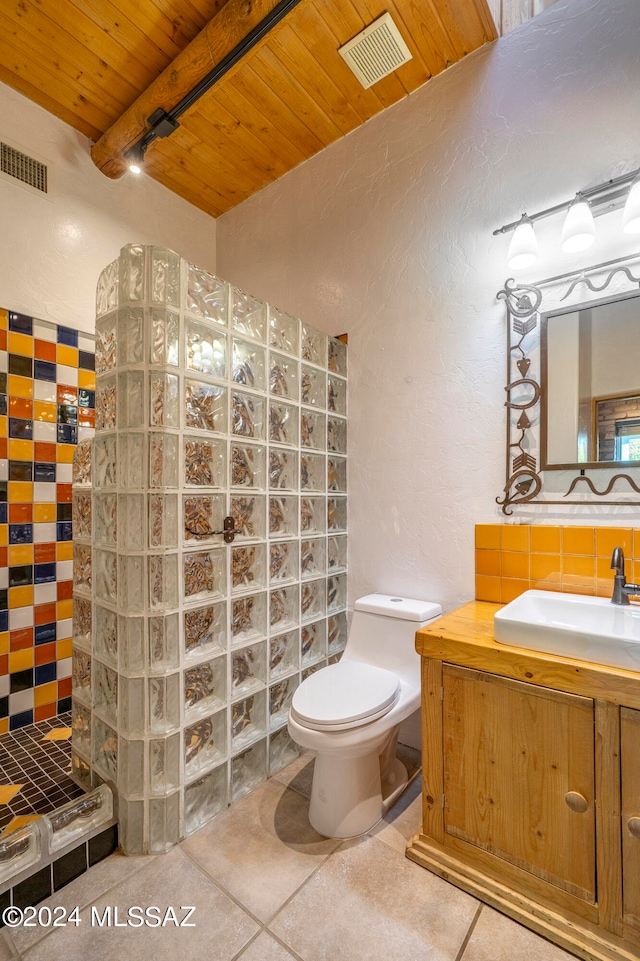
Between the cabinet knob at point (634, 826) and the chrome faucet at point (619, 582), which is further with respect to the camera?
the chrome faucet at point (619, 582)

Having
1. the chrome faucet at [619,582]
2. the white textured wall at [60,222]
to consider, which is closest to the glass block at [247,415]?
the white textured wall at [60,222]

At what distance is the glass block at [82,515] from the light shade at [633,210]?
6.79 feet

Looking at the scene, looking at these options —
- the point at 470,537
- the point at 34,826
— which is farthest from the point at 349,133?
the point at 34,826

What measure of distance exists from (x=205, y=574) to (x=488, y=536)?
1101mm

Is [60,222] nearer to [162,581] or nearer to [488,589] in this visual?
[162,581]

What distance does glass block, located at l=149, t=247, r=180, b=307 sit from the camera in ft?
4.60

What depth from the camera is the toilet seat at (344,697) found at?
1369mm

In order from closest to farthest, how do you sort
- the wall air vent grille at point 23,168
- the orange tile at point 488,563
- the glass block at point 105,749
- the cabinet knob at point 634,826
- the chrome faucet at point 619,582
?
1. the cabinet knob at point 634,826
2. the chrome faucet at point 619,582
3. the glass block at point 105,749
4. the orange tile at point 488,563
5. the wall air vent grille at point 23,168

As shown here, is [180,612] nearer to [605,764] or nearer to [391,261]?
[605,764]

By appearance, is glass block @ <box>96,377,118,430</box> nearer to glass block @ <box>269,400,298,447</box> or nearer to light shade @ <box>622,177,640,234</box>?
glass block @ <box>269,400,298,447</box>

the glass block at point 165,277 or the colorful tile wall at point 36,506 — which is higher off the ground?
the glass block at point 165,277

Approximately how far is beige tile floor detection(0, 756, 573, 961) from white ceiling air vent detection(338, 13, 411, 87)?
3039mm

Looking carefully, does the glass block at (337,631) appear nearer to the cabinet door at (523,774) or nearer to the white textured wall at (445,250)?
the white textured wall at (445,250)

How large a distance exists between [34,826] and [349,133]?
3129 millimetres
